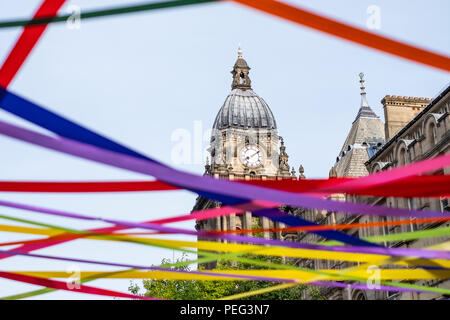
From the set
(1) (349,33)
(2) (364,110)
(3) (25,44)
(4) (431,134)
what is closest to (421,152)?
(4) (431,134)

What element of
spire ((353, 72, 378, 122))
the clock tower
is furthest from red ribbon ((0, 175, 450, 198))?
the clock tower

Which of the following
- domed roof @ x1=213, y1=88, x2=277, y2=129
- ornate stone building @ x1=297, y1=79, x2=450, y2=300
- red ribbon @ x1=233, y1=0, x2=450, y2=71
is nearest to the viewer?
red ribbon @ x1=233, y1=0, x2=450, y2=71

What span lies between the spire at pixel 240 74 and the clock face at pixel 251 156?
9.89m

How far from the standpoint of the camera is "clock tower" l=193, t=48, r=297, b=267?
96.7 meters

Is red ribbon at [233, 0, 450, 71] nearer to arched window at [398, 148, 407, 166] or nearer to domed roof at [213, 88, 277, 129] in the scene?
arched window at [398, 148, 407, 166]

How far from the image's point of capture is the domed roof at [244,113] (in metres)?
106

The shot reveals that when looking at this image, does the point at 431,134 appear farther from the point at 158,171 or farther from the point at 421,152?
the point at 158,171

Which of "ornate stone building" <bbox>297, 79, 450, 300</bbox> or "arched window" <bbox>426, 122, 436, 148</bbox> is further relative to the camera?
"arched window" <bbox>426, 122, 436, 148</bbox>

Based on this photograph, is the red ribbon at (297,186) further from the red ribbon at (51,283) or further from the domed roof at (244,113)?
the domed roof at (244,113)

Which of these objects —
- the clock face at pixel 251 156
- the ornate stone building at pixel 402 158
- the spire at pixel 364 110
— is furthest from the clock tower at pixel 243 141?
the ornate stone building at pixel 402 158

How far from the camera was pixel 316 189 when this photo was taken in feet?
22.4

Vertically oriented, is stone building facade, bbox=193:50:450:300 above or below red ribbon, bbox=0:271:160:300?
above
